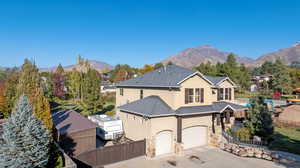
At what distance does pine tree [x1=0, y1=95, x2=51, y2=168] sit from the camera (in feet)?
24.5

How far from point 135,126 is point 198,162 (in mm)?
6063

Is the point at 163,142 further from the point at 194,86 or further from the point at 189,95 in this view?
the point at 194,86

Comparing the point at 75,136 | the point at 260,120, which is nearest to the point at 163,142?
the point at 75,136

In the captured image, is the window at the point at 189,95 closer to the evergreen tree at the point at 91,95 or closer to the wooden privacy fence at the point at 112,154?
the wooden privacy fence at the point at 112,154

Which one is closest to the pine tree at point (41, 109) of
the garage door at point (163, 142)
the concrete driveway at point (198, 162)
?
the concrete driveway at point (198, 162)

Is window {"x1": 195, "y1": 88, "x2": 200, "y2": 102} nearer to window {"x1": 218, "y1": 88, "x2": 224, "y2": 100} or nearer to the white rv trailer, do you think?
window {"x1": 218, "y1": 88, "x2": 224, "y2": 100}

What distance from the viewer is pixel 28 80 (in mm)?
10383

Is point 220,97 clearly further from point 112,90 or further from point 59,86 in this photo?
point 112,90

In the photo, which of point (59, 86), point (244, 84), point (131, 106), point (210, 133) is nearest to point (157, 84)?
point (131, 106)

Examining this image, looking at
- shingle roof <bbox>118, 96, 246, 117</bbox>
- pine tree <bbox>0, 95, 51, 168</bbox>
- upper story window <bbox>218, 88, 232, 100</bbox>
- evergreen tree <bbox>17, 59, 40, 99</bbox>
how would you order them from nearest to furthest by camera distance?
pine tree <bbox>0, 95, 51, 168</bbox> < evergreen tree <bbox>17, 59, 40, 99</bbox> < shingle roof <bbox>118, 96, 246, 117</bbox> < upper story window <bbox>218, 88, 232, 100</bbox>

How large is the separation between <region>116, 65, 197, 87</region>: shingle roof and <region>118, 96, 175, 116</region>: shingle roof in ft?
5.13

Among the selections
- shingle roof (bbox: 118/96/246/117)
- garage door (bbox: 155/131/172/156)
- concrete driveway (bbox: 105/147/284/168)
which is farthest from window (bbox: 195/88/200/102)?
concrete driveway (bbox: 105/147/284/168)

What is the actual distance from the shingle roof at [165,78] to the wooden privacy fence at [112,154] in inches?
220

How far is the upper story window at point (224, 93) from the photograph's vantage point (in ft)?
72.5
